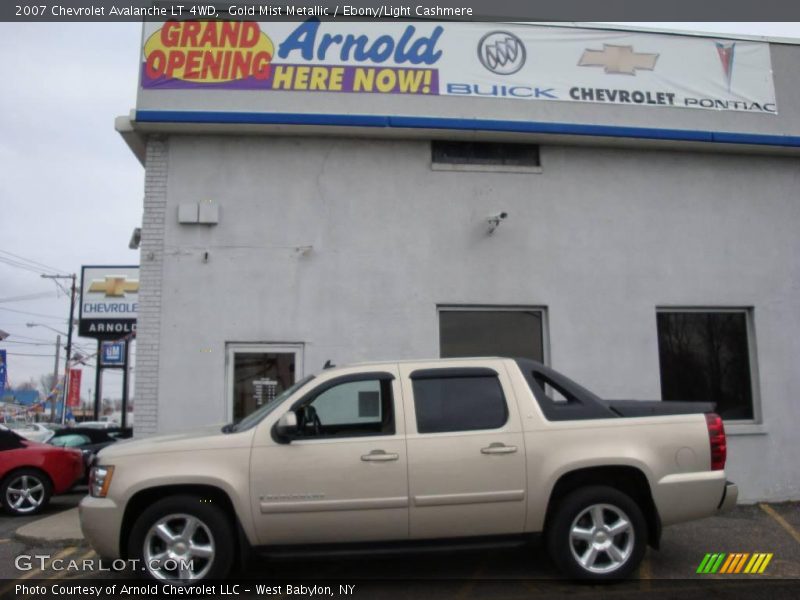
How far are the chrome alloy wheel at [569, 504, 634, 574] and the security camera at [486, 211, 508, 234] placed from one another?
4.51 meters

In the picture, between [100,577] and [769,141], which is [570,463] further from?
[769,141]

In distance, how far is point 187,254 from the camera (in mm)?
9320

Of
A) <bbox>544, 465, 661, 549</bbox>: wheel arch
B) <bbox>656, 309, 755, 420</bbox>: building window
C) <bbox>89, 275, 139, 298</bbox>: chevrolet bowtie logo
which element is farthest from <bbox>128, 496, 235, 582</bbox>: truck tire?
<bbox>89, 275, 139, 298</bbox>: chevrolet bowtie logo

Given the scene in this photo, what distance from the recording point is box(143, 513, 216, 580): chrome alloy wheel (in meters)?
5.52

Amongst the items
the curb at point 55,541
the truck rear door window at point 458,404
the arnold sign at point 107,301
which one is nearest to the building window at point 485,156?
the truck rear door window at point 458,404

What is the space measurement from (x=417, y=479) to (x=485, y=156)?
222 inches

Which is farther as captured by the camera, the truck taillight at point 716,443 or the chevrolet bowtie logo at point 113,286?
the chevrolet bowtie logo at point 113,286

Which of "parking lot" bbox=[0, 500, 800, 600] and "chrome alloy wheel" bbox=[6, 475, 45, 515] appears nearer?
"parking lot" bbox=[0, 500, 800, 600]

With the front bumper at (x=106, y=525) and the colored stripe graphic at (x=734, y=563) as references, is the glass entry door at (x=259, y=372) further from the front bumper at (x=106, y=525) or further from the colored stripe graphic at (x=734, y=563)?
the colored stripe graphic at (x=734, y=563)

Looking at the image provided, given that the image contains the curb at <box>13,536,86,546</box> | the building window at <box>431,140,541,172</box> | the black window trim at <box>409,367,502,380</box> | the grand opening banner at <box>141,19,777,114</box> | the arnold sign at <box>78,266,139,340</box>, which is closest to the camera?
the black window trim at <box>409,367,502,380</box>

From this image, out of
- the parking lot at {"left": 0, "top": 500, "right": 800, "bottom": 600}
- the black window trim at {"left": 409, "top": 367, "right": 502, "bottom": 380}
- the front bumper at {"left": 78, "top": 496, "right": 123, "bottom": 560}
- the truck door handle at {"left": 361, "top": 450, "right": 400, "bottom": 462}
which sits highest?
the black window trim at {"left": 409, "top": 367, "right": 502, "bottom": 380}

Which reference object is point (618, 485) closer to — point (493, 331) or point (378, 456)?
point (378, 456)

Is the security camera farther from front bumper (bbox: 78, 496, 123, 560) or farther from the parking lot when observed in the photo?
front bumper (bbox: 78, 496, 123, 560)

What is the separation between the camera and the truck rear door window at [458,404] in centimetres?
586
